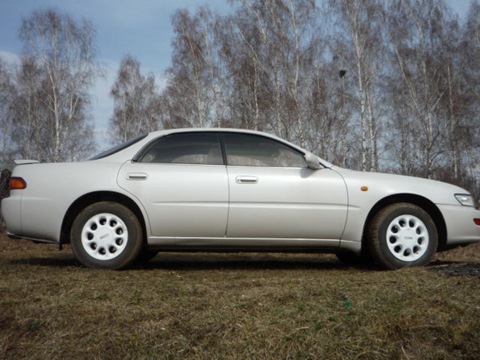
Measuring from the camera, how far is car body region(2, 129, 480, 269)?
4.42 metres

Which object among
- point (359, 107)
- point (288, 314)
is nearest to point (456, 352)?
point (288, 314)

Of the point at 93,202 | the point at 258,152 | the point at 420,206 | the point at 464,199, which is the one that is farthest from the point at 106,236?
the point at 464,199

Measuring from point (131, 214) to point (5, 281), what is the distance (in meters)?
1.23

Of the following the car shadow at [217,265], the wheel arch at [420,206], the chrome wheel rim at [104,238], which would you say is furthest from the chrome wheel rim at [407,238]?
the chrome wheel rim at [104,238]

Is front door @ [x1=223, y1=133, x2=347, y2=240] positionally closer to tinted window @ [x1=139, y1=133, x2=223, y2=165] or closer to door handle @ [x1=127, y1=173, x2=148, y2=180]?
tinted window @ [x1=139, y1=133, x2=223, y2=165]

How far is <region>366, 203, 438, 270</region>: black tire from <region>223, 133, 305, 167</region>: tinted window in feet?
3.23

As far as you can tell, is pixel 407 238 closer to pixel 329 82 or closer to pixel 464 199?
pixel 464 199

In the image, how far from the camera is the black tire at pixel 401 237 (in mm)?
4473

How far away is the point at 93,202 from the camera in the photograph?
4555 millimetres

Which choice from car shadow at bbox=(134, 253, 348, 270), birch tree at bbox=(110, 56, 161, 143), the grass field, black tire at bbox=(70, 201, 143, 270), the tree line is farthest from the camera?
birch tree at bbox=(110, 56, 161, 143)

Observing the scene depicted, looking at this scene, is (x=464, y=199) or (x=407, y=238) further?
(x=464, y=199)

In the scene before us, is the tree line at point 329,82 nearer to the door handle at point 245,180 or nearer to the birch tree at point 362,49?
the birch tree at point 362,49

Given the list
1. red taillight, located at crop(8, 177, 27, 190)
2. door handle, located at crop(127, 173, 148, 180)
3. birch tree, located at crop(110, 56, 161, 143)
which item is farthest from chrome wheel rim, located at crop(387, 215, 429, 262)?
birch tree, located at crop(110, 56, 161, 143)

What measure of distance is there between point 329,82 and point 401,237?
1795 centimetres
